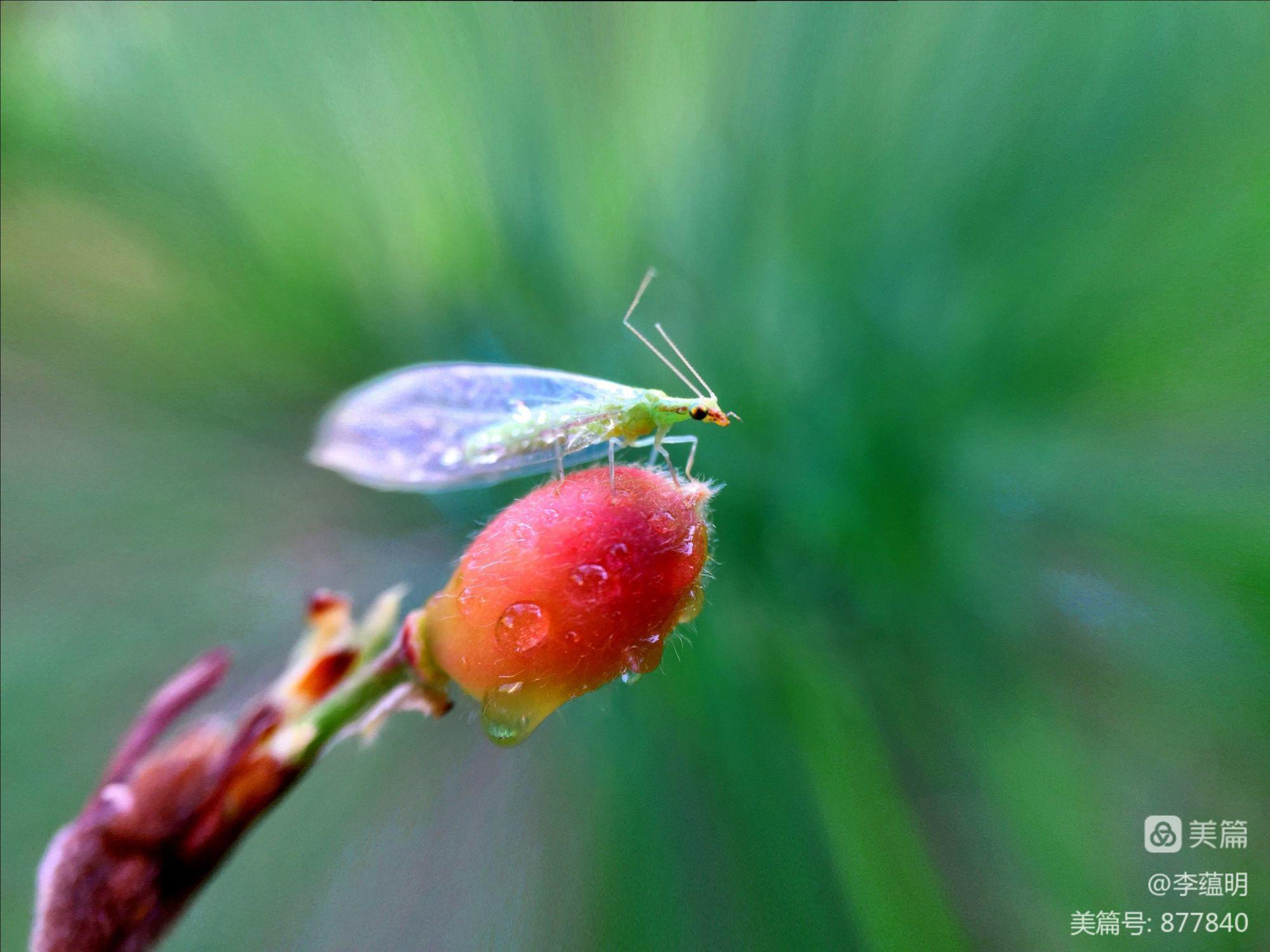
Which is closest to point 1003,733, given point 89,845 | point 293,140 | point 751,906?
point 751,906

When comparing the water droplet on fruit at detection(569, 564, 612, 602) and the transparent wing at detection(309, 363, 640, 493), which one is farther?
the transparent wing at detection(309, 363, 640, 493)

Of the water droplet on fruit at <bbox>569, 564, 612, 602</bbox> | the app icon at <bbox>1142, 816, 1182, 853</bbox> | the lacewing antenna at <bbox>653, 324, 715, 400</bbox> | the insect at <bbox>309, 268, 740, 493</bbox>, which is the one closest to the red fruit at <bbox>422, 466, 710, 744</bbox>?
the water droplet on fruit at <bbox>569, 564, 612, 602</bbox>

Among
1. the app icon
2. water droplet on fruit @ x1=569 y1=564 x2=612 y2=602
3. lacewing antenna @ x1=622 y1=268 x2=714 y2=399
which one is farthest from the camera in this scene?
lacewing antenna @ x1=622 y1=268 x2=714 y2=399

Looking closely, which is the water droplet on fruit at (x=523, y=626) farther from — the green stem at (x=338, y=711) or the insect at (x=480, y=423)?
the insect at (x=480, y=423)

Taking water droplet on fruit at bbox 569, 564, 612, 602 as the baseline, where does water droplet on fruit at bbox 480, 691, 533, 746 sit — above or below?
below

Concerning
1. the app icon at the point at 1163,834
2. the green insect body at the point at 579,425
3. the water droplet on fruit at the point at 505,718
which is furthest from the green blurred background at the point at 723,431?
the water droplet on fruit at the point at 505,718

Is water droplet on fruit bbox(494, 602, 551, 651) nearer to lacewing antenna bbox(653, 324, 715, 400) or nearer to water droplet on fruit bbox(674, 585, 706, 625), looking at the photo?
water droplet on fruit bbox(674, 585, 706, 625)

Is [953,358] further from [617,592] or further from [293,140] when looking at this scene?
[293,140]

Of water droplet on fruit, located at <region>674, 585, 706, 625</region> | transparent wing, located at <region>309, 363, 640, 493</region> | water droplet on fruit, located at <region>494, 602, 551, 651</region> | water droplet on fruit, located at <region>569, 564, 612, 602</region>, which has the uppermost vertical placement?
transparent wing, located at <region>309, 363, 640, 493</region>
